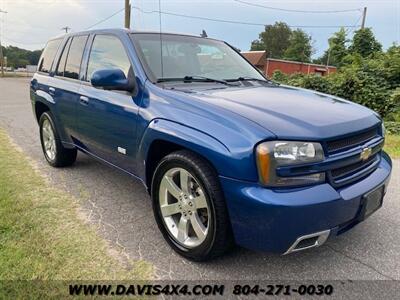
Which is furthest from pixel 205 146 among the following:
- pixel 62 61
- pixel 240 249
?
pixel 62 61

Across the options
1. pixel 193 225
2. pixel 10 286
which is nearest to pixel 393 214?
pixel 193 225

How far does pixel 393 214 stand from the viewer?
380cm

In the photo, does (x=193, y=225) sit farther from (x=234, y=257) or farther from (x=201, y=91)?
(x=201, y=91)


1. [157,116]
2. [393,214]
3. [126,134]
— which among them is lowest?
[393,214]

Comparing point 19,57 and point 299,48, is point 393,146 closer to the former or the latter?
point 299,48

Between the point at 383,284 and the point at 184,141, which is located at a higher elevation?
the point at 184,141

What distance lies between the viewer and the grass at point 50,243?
8.75ft

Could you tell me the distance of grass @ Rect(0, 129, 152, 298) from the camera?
2.67 metres

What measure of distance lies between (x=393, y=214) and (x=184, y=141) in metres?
2.44

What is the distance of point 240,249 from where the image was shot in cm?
305

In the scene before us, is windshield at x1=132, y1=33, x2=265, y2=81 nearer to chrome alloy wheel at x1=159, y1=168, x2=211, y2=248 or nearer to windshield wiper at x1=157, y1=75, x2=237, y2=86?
windshield wiper at x1=157, y1=75, x2=237, y2=86

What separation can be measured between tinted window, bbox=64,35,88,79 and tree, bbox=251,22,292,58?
249 ft

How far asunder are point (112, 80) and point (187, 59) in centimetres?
87

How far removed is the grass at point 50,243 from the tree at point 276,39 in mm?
77076
